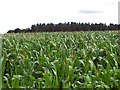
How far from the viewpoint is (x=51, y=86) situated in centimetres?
495

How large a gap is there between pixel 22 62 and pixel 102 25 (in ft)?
134

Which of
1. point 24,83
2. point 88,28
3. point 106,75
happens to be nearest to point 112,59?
point 106,75

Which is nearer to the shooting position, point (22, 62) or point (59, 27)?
point (22, 62)

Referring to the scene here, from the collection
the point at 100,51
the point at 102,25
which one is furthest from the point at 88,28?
the point at 100,51

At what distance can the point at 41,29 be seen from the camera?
47.6 m

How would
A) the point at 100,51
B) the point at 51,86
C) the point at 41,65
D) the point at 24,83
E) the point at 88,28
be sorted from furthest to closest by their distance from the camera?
the point at 88,28 → the point at 100,51 → the point at 41,65 → the point at 24,83 → the point at 51,86

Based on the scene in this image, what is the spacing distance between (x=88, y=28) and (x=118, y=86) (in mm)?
41391

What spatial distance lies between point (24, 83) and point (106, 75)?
4.55 feet

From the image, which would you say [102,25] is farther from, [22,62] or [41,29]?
[22,62]

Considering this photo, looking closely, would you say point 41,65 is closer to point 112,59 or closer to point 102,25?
point 112,59

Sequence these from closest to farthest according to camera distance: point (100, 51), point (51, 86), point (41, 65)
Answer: point (51, 86) → point (41, 65) → point (100, 51)

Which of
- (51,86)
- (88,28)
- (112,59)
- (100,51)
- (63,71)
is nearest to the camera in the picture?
(51,86)

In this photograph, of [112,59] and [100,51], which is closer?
[112,59]

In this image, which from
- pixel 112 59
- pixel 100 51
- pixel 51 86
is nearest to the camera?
pixel 51 86
